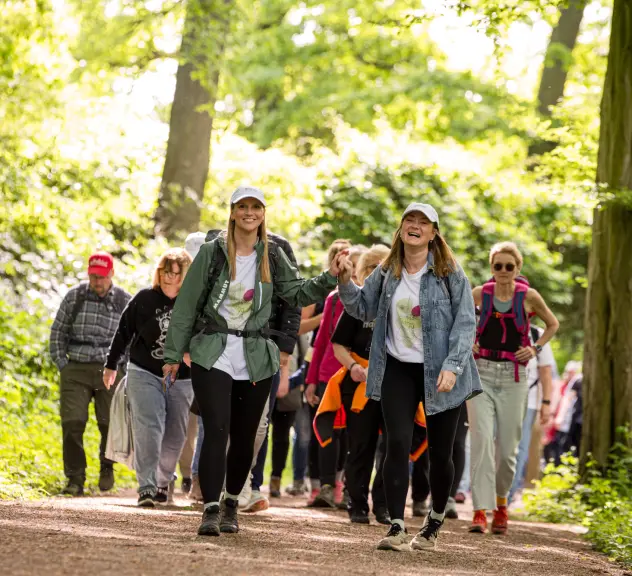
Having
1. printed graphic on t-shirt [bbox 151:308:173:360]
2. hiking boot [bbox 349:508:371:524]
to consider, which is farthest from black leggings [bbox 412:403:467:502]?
printed graphic on t-shirt [bbox 151:308:173:360]

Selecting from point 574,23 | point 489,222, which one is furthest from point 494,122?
point 489,222

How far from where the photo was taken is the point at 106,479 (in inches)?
474

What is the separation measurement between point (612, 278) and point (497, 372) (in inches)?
138

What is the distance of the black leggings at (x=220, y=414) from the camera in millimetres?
7512

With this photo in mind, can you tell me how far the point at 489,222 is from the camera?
75.6 feet

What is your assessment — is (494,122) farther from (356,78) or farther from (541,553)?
(541,553)

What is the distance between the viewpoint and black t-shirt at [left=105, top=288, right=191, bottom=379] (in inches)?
396

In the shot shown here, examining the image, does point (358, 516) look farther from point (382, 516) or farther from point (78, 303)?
point (78, 303)

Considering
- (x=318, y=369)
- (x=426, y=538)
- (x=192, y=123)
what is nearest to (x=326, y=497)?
(x=318, y=369)

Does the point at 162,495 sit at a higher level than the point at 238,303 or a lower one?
lower

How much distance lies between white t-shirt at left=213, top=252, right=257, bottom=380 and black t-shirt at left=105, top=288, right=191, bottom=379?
2380 mm

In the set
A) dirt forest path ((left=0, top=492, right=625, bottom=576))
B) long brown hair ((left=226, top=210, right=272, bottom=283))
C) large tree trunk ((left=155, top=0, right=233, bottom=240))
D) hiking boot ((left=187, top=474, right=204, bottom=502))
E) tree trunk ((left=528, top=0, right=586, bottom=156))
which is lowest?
dirt forest path ((left=0, top=492, right=625, bottom=576))

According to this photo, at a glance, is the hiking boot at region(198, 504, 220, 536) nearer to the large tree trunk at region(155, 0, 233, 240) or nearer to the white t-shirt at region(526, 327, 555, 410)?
the white t-shirt at region(526, 327, 555, 410)

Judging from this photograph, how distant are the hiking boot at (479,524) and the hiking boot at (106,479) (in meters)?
3.69
